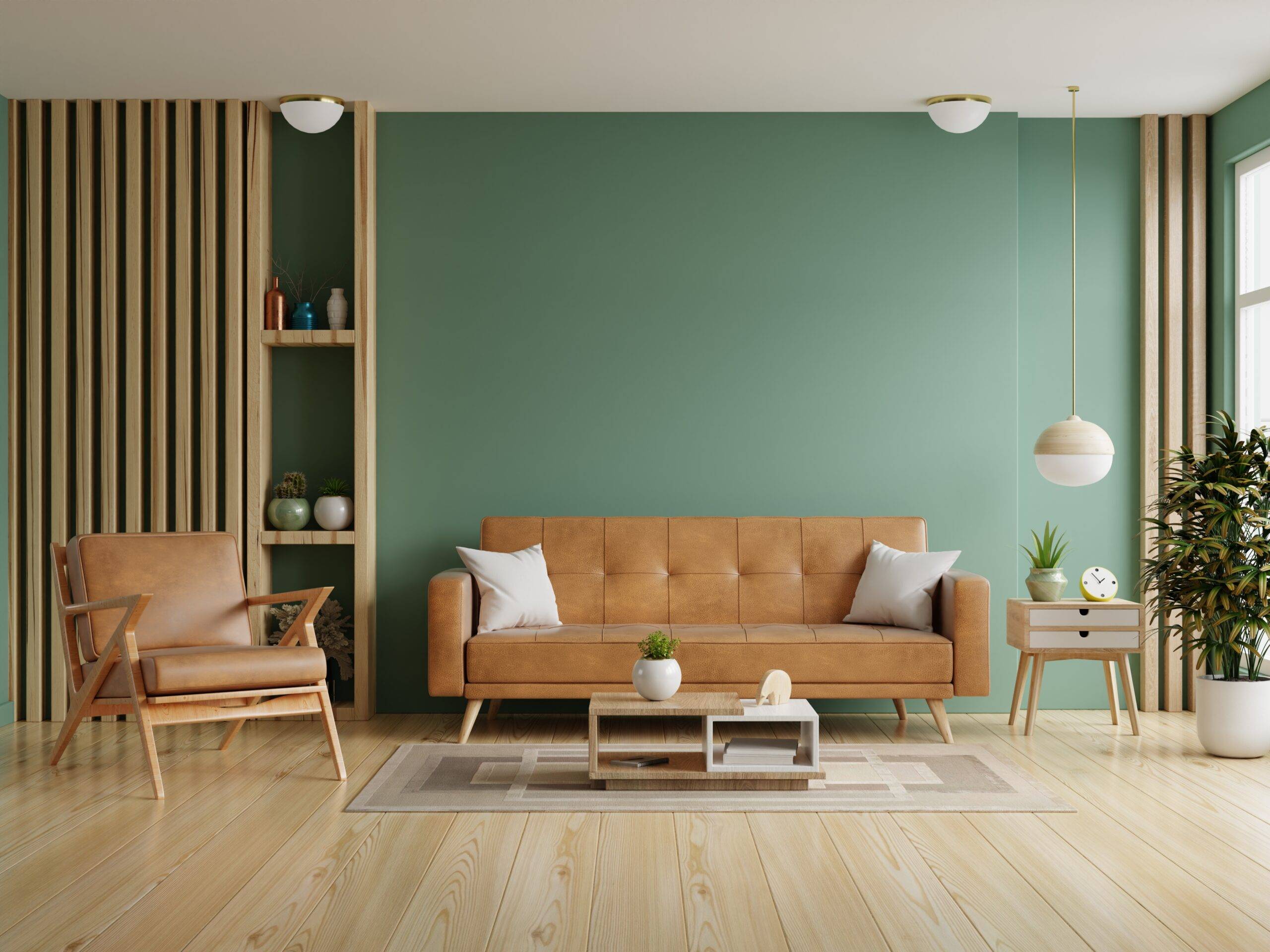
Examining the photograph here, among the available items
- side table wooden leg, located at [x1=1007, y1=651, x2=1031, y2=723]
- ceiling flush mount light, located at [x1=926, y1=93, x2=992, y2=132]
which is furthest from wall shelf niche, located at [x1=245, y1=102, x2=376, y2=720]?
side table wooden leg, located at [x1=1007, y1=651, x2=1031, y2=723]

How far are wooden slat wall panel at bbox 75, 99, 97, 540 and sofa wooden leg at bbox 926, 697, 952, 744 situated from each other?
12.7 feet

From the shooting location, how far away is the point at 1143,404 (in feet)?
17.2

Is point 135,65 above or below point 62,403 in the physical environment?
above

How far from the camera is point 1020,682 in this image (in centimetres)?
481

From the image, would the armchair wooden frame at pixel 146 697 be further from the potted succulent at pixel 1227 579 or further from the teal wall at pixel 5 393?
the potted succulent at pixel 1227 579

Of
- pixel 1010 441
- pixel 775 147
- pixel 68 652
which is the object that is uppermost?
pixel 775 147

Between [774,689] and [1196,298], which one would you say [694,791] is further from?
[1196,298]

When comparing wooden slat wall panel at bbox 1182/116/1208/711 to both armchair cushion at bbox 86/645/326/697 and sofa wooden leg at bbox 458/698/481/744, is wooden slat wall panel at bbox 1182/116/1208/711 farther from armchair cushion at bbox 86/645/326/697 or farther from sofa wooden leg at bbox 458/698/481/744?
armchair cushion at bbox 86/645/326/697

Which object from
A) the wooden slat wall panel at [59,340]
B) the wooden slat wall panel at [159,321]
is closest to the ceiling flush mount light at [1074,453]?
the wooden slat wall panel at [159,321]

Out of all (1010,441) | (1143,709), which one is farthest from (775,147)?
(1143,709)

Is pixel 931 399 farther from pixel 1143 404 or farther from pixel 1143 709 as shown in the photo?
pixel 1143 709

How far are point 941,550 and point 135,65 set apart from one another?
4.24 metres

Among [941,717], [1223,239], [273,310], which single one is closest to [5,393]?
[273,310]

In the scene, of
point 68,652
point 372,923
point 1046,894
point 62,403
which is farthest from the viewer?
point 62,403
